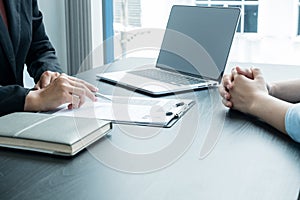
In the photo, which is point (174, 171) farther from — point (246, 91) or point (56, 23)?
point (56, 23)

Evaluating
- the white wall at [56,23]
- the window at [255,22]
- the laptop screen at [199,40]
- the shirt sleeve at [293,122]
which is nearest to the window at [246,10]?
the window at [255,22]

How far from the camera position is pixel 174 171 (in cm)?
80

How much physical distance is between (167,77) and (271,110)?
0.52 m

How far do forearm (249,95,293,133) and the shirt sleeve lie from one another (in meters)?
0.02

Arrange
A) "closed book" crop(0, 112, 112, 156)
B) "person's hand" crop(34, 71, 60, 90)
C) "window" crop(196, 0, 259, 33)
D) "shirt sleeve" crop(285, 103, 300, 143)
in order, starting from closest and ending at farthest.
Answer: "closed book" crop(0, 112, 112, 156) → "shirt sleeve" crop(285, 103, 300, 143) → "person's hand" crop(34, 71, 60, 90) → "window" crop(196, 0, 259, 33)

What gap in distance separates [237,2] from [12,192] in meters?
3.35

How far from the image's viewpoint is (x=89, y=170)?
81 centimetres

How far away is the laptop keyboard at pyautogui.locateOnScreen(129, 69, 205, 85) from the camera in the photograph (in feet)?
4.83

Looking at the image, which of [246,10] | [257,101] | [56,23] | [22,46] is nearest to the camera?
[257,101]

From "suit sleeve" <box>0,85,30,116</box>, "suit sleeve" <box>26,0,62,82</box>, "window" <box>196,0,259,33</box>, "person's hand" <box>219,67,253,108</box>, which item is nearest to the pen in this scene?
"suit sleeve" <box>0,85,30,116</box>

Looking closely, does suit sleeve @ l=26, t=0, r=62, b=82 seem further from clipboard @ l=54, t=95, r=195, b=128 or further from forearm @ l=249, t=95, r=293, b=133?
forearm @ l=249, t=95, r=293, b=133

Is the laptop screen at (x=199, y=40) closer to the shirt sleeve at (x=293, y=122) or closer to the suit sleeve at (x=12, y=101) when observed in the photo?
the shirt sleeve at (x=293, y=122)

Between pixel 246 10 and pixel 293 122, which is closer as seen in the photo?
pixel 293 122

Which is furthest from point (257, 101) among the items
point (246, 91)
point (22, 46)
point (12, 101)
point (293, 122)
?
point (22, 46)
